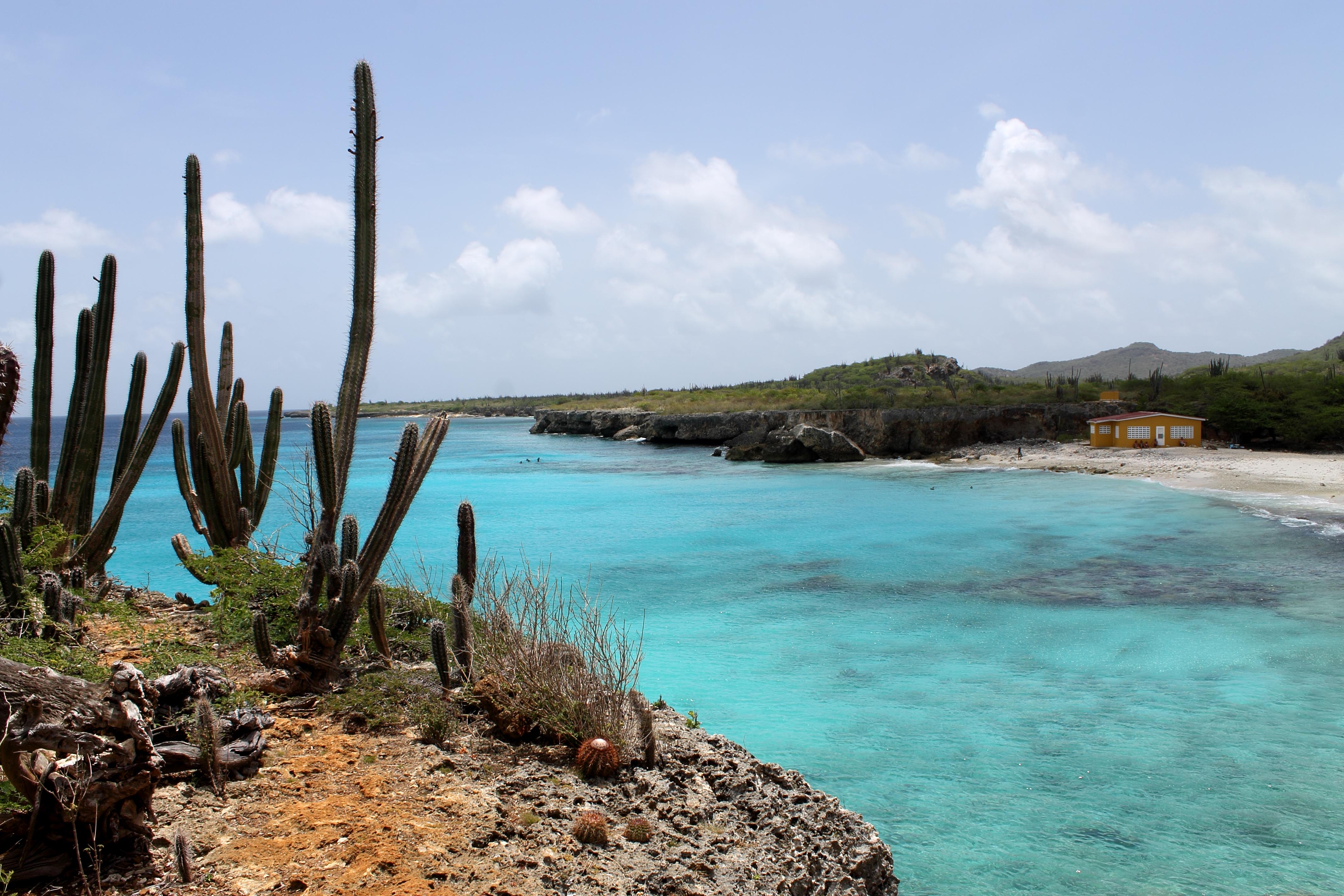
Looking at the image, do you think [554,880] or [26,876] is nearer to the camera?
[26,876]

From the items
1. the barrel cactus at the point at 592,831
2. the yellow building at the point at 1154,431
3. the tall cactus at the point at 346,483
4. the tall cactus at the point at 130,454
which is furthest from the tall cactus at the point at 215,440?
the yellow building at the point at 1154,431

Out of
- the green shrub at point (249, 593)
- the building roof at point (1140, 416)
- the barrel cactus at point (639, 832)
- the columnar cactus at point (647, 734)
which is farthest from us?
the building roof at point (1140, 416)

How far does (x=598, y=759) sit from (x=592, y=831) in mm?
827

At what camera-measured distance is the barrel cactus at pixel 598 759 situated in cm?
539

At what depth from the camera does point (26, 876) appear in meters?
3.58

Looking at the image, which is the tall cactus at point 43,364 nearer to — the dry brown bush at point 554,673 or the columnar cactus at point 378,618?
the columnar cactus at point 378,618

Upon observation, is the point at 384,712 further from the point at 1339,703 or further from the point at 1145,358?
the point at 1145,358

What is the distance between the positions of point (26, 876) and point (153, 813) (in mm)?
633

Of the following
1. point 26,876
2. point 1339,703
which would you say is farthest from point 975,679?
point 26,876

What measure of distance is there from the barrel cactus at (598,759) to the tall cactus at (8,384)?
20.7 ft

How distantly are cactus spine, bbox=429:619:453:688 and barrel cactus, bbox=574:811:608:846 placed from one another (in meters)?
2.24

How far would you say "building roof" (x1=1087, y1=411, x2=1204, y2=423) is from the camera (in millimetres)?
39031

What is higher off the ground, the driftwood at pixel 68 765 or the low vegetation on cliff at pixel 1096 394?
the low vegetation on cliff at pixel 1096 394

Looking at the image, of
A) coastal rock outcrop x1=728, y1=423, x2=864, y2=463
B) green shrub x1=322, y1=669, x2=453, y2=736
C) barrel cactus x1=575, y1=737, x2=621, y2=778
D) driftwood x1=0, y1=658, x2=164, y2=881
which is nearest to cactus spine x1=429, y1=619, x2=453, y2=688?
green shrub x1=322, y1=669, x2=453, y2=736
